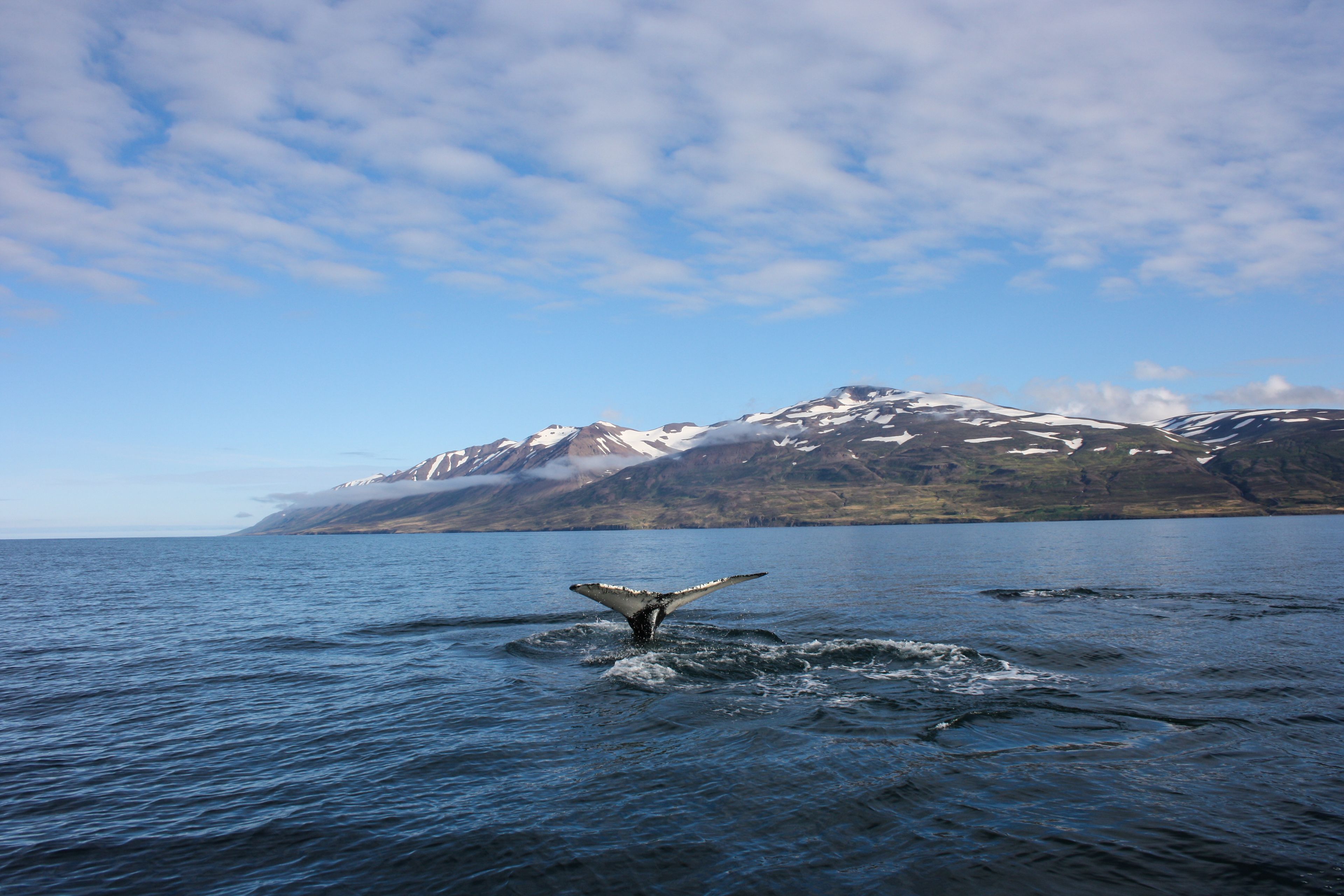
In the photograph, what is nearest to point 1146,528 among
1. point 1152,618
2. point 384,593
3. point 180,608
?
point 1152,618

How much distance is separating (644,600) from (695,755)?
37.5ft

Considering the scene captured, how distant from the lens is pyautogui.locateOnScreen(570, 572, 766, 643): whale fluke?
24.6m

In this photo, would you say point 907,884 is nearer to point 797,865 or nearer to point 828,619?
point 797,865

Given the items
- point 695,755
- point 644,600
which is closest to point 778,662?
point 644,600

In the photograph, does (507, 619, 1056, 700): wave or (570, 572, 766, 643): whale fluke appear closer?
(507, 619, 1056, 700): wave

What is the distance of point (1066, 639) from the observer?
28.7m

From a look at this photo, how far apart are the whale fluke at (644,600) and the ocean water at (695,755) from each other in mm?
1083

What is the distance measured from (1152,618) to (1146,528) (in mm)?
153342

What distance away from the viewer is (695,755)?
15.7 metres

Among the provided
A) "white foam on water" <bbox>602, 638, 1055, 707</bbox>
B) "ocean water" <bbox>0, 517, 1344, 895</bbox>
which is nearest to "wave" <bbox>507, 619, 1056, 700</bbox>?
"white foam on water" <bbox>602, 638, 1055, 707</bbox>

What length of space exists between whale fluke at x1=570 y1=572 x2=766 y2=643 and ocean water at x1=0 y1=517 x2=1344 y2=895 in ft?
3.55

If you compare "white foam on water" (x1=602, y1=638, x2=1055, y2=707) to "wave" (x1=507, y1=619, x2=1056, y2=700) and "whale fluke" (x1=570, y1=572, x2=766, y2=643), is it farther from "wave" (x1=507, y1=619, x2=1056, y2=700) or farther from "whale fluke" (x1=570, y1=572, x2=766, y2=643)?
"whale fluke" (x1=570, y1=572, x2=766, y2=643)

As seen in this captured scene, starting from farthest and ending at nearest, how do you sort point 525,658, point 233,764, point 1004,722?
point 525,658 → point 1004,722 → point 233,764

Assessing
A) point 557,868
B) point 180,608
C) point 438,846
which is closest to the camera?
point 557,868
